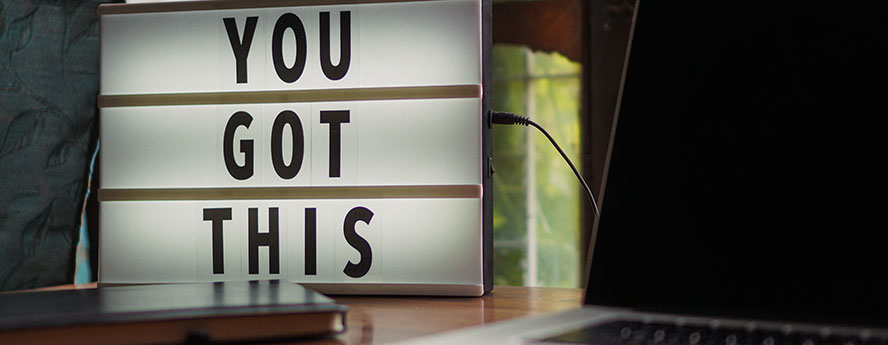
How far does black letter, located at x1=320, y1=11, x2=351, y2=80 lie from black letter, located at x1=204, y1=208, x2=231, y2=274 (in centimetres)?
21

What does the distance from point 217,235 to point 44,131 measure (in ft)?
1.05

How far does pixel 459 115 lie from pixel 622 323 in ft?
1.36

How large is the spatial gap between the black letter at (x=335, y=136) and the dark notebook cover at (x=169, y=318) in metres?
0.29

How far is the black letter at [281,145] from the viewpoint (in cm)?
91

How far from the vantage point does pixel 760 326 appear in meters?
0.48

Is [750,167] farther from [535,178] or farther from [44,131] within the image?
[535,178]

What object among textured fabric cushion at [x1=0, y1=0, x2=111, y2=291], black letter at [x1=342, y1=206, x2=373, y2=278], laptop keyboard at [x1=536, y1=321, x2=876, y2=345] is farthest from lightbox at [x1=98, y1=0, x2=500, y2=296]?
laptop keyboard at [x1=536, y1=321, x2=876, y2=345]

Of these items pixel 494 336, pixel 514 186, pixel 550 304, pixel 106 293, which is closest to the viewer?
pixel 494 336

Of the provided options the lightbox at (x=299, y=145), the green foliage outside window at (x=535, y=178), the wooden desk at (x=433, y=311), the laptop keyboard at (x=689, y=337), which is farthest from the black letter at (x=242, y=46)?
the green foliage outside window at (x=535, y=178)

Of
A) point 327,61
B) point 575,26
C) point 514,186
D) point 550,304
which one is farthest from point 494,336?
point 514,186

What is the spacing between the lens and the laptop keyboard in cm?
43

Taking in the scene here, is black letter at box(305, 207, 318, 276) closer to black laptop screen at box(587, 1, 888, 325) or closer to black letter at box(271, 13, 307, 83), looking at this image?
black letter at box(271, 13, 307, 83)

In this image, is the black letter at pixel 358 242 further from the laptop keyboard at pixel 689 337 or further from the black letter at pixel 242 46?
the laptop keyboard at pixel 689 337

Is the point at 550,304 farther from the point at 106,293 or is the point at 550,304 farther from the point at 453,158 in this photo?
the point at 106,293
